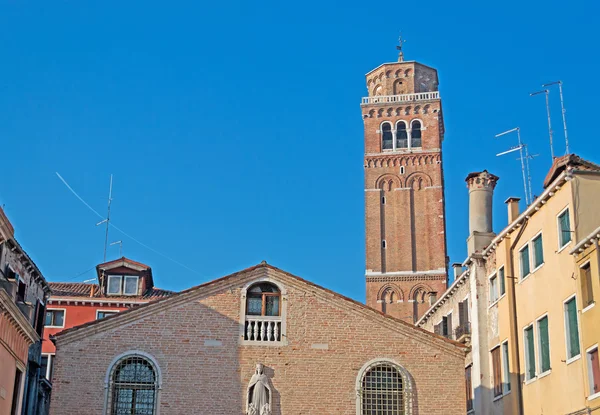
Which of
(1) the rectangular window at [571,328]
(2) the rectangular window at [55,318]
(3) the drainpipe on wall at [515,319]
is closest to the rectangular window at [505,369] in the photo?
(3) the drainpipe on wall at [515,319]

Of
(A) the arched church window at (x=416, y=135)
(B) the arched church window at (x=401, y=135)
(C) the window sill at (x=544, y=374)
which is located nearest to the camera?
(C) the window sill at (x=544, y=374)

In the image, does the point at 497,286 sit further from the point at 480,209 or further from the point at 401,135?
the point at 401,135

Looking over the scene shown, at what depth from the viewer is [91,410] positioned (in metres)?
24.8

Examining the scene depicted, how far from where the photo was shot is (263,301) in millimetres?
26344

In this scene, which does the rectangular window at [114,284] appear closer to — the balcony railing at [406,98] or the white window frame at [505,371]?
the white window frame at [505,371]

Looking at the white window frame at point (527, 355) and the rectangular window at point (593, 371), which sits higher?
the white window frame at point (527, 355)

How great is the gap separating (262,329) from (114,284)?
710 inches

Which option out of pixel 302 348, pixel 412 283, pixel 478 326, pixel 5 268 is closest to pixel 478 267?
pixel 478 326

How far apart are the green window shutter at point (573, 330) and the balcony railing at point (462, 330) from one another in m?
8.45

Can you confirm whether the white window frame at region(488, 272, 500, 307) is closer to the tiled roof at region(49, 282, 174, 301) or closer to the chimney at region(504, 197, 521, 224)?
the chimney at region(504, 197, 521, 224)

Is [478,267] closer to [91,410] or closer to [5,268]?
[91,410]

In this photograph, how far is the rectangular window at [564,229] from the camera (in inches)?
851

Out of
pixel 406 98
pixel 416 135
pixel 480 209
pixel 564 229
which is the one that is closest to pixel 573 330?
pixel 564 229

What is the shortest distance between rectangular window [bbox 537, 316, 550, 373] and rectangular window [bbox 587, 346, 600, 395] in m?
2.89
